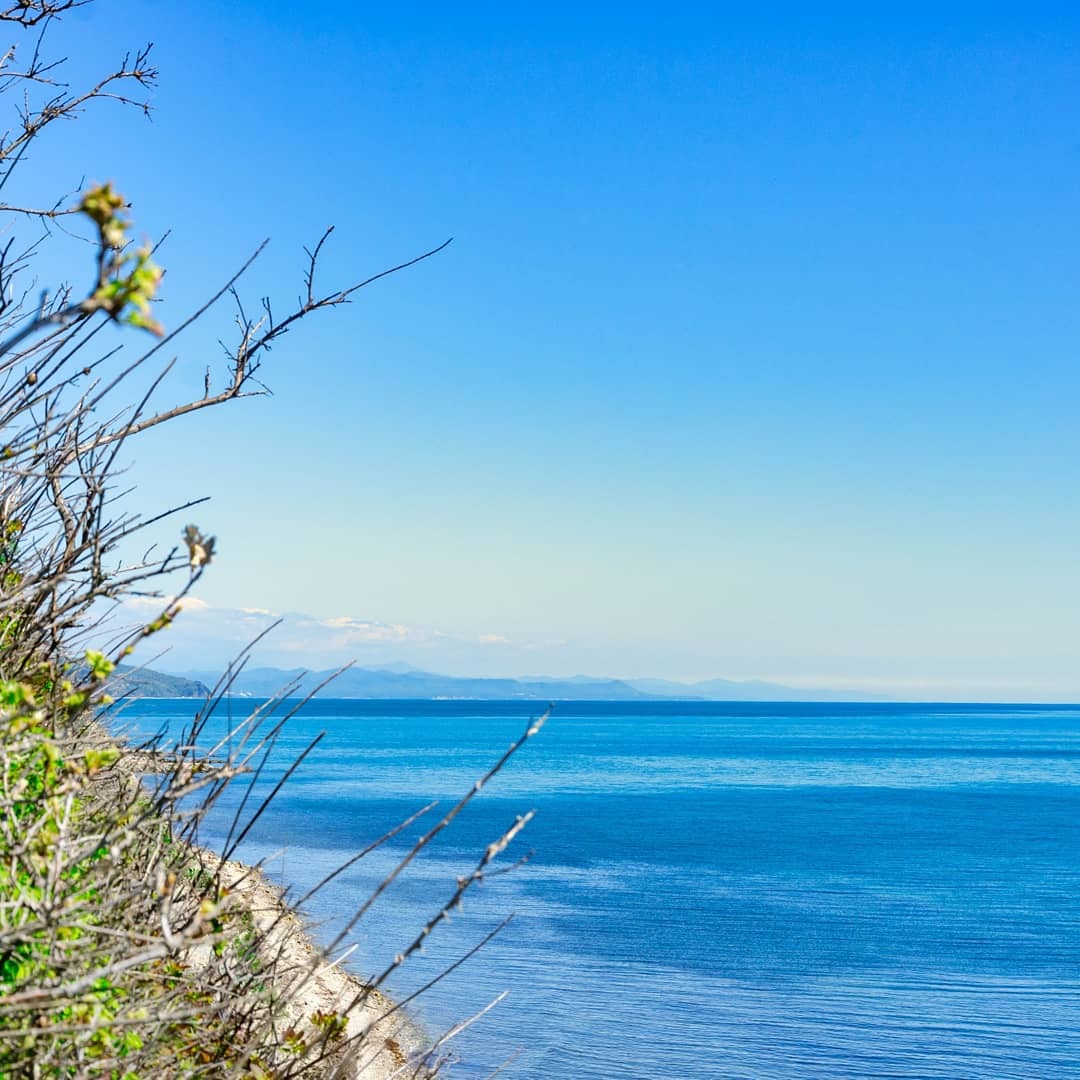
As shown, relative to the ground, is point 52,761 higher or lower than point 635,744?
higher

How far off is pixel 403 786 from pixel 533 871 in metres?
34.6

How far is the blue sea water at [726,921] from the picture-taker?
22.8 m

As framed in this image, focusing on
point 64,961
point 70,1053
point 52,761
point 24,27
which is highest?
point 24,27

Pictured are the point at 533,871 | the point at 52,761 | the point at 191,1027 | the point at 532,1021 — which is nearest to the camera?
the point at 52,761

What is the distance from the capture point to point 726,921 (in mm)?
36312

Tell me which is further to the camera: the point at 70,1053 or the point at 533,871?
the point at 533,871

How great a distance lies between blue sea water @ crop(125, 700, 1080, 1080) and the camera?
22.8 m

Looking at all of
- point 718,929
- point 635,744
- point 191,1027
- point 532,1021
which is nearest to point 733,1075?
point 532,1021

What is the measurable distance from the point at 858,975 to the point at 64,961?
30.5 meters

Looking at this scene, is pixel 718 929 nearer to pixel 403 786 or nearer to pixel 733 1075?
pixel 733 1075

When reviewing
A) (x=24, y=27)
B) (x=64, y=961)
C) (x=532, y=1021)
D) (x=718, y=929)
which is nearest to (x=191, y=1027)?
(x=64, y=961)

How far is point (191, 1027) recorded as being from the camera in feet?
12.7

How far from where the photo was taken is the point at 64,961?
102 inches

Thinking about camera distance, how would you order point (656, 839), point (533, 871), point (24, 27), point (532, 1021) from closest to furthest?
point (24, 27) < point (532, 1021) < point (533, 871) < point (656, 839)
